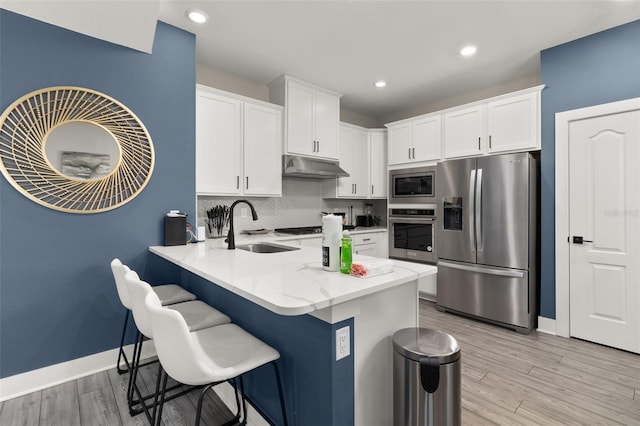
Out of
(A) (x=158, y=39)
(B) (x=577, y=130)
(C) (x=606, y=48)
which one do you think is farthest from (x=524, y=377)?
(A) (x=158, y=39)

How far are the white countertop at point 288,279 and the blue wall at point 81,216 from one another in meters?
0.75

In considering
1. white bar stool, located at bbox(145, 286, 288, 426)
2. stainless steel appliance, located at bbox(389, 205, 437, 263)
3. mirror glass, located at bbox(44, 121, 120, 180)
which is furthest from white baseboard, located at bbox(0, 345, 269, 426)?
stainless steel appliance, located at bbox(389, 205, 437, 263)

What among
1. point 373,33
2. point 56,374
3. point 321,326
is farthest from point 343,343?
point 373,33

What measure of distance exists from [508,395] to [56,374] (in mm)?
3154

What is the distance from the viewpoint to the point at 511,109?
3.29 meters

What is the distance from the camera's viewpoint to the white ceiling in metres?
2.39

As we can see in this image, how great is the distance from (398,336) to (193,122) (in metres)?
2.46

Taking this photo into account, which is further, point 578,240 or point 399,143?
point 399,143

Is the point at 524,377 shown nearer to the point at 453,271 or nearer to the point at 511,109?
the point at 453,271

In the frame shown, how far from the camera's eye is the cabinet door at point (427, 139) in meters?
3.93

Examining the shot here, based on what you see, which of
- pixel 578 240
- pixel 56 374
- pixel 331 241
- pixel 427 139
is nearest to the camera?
pixel 331 241

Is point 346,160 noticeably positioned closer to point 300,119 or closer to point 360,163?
point 360,163

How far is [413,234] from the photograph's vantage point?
4.13 m

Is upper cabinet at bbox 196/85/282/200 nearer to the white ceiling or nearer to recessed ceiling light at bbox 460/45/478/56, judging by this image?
the white ceiling
